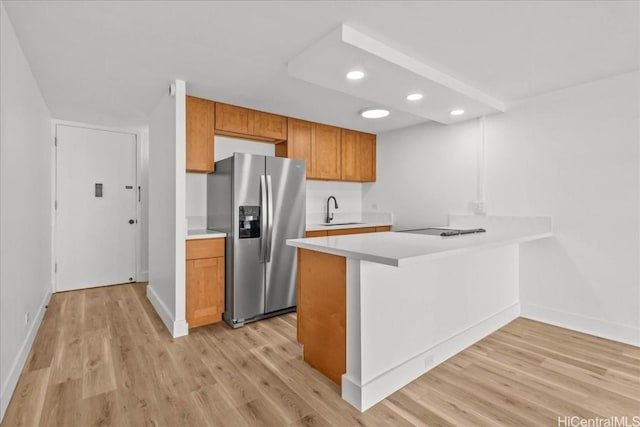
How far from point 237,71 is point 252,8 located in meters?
0.87

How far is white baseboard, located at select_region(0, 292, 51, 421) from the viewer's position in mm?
1777

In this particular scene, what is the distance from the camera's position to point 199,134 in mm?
3203

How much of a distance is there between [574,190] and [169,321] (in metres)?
3.96

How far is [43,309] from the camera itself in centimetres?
333

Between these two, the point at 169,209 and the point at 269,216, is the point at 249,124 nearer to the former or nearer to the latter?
the point at 269,216

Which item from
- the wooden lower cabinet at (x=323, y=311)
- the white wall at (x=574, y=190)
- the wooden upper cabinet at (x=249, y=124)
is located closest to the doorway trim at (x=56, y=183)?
the wooden upper cabinet at (x=249, y=124)

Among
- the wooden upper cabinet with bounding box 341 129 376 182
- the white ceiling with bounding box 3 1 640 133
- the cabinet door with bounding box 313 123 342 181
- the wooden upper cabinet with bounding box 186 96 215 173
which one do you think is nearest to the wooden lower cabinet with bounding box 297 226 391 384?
the white ceiling with bounding box 3 1 640 133

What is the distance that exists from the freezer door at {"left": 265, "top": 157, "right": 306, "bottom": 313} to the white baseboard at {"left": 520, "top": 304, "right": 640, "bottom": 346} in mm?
2486

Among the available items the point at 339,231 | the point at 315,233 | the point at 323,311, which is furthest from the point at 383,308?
the point at 339,231

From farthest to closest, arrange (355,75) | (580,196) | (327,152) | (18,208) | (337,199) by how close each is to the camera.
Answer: (337,199)
(327,152)
(580,196)
(355,75)
(18,208)

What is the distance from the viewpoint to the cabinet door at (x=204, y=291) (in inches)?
118

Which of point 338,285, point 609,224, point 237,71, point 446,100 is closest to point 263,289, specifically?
point 338,285

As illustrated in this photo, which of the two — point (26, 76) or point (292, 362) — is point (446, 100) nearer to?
point (292, 362)

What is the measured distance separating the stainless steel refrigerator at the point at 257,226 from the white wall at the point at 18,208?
1510 millimetres
